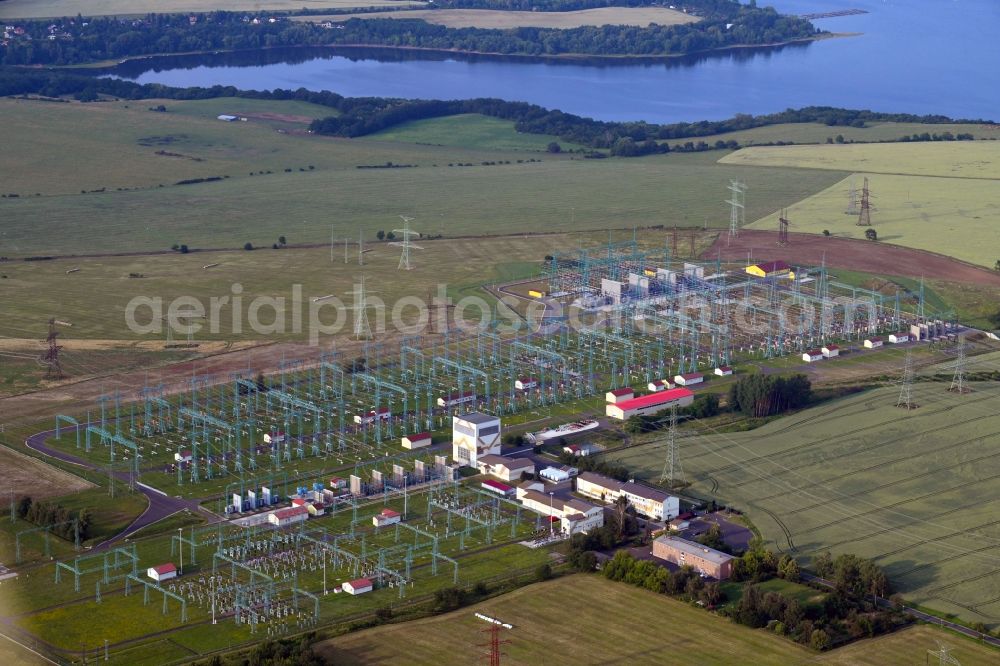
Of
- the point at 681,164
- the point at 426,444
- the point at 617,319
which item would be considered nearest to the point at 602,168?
the point at 681,164

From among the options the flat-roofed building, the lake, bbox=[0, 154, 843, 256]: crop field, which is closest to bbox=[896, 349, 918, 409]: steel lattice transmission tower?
the flat-roofed building

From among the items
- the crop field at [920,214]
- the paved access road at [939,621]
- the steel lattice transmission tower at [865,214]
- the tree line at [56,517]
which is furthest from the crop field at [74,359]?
the steel lattice transmission tower at [865,214]

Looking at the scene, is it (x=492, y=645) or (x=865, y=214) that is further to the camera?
(x=865, y=214)

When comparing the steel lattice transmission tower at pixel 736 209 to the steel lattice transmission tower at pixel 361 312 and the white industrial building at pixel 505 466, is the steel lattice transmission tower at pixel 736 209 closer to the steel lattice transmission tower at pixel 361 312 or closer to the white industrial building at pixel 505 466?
the steel lattice transmission tower at pixel 361 312

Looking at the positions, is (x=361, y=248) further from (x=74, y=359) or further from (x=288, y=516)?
(x=288, y=516)

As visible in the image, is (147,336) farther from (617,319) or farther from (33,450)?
(617,319)

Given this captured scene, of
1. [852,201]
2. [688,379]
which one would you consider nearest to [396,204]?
[852,201]
